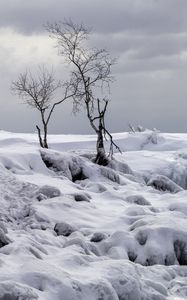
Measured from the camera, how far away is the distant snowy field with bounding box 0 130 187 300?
8.28 m

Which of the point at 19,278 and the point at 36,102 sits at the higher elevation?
the point at 36,102

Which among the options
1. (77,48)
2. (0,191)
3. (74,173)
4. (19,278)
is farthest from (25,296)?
(77,48)

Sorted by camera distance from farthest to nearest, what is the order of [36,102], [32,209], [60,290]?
[36,102] → [32,209] → [60,290]

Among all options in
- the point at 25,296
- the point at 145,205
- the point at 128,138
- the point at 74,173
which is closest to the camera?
the point at 25,296

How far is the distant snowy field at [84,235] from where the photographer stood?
326 inches

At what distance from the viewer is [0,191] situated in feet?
49.3

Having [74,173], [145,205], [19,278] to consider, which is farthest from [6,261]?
[74,173]

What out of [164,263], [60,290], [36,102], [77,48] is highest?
[77,48]

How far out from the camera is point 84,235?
13.0 m

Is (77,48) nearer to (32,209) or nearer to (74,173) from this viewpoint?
(74,173)

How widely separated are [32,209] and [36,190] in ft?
5.41

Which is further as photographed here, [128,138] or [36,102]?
[128,138]

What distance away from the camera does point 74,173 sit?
22406mm

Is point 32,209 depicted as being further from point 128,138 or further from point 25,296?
point 128,138
